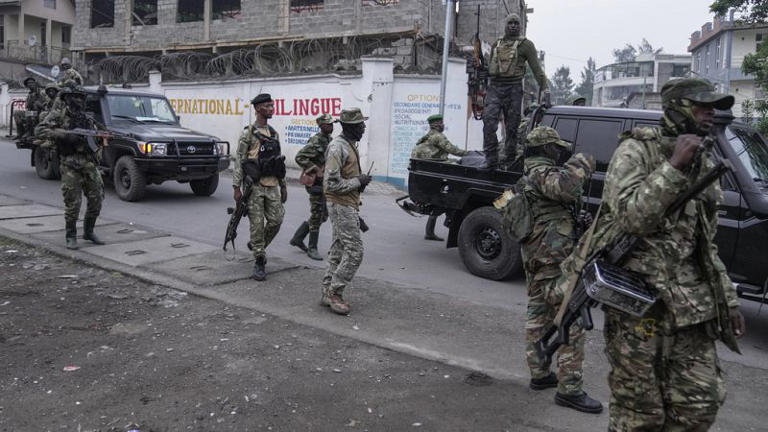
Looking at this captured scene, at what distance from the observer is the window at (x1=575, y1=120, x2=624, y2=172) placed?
5.75 meters

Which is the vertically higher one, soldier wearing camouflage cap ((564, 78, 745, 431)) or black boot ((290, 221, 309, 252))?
soldier wearing camouflage cap ((564, 78, 745, 431))

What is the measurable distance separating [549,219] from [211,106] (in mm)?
15526

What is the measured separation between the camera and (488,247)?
21.5ft

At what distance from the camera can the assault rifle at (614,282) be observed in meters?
2.25

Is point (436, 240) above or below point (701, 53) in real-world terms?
below

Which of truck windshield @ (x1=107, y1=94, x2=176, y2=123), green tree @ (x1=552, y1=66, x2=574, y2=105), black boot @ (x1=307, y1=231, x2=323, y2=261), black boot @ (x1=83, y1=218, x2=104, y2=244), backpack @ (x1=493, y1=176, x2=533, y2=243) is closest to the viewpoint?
backpack @ (x1=493, y1=176, x2=533, y2=243)

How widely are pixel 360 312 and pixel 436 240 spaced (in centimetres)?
358

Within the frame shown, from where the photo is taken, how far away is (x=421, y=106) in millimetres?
14281

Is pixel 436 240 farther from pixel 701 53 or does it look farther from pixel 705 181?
pixel 701 53

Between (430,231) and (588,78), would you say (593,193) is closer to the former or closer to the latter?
(430,231)

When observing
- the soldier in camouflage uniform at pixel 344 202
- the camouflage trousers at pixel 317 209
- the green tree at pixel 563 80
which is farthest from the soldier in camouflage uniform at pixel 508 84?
the green tree at pixel 563 80

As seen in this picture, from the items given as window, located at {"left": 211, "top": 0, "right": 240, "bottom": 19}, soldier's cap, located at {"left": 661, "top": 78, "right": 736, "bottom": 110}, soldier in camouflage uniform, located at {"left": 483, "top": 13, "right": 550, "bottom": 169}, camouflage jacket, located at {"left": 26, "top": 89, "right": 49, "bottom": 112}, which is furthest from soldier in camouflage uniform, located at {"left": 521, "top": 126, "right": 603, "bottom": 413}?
window, located at {"left": 211, "top": 0, "right": 240, "bottom": 19}

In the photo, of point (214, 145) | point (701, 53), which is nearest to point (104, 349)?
point (214, 145)

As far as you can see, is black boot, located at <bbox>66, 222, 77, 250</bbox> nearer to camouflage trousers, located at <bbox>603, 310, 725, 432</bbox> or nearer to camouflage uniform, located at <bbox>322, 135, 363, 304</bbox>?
camouflage uniform, located at <bbox>322, 135, 363, 304</bbox>
